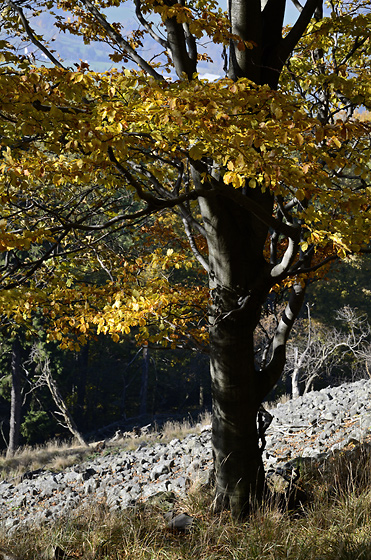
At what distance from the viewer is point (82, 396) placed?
2527cm

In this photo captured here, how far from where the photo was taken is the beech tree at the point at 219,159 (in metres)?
2.86

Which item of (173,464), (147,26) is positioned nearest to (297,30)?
(147,26)

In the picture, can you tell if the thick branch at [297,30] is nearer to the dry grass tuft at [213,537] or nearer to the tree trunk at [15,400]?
the dry grass tuft at [213,537]

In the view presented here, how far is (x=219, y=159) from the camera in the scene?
2.94 m

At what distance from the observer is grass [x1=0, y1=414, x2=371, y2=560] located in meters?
2.87

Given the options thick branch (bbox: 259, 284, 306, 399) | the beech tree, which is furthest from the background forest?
the beech tree

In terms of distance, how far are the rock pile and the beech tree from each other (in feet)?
8.84

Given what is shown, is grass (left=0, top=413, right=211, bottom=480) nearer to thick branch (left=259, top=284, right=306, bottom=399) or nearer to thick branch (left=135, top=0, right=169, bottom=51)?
thick branch (left=259, top=284, right=306, bottom=399)

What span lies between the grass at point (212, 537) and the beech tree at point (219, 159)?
24.7 inches

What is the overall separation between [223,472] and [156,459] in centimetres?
584

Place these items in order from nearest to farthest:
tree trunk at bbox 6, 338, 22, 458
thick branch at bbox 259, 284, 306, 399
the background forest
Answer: thick branch at bbox 259, 284, 306, 399 < tree trunk at bbox 6, 338, 22, 458 < the background forest

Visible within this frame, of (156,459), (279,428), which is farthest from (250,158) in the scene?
(156,459)

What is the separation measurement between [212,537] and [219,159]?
101 inches

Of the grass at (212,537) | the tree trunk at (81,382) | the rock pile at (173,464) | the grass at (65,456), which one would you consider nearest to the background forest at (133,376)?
the tree trunk at (81,382)
